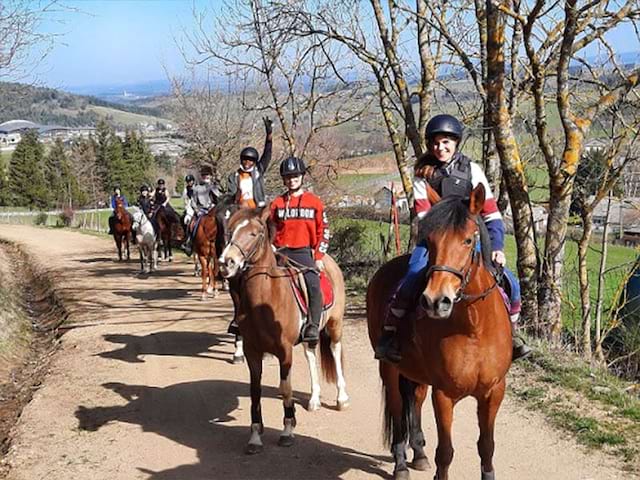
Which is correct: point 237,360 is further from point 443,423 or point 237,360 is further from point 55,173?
point 55,173

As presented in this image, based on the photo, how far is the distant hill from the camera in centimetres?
1255

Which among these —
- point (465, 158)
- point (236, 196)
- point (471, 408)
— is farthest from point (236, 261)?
point (471, 408)

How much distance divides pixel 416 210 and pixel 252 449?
2.80m

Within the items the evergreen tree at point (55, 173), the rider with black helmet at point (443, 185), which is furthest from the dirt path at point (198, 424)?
the evergreen tree at point (55, 173)

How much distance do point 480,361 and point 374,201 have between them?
15.5m

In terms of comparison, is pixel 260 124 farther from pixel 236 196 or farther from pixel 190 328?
pixel 236 196

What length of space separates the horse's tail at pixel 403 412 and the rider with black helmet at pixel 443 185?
949 millimetres

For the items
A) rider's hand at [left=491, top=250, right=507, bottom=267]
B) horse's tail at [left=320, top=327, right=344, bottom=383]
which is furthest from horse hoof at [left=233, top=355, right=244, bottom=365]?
rider's hand at [left=491, top=250, right=507, bottom=267]

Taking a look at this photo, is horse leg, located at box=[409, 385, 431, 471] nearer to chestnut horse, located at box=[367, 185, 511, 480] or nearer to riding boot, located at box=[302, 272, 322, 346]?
chestnut horse, located at box=[367, 185, 511, 480]

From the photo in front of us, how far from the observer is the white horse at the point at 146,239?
1856cm

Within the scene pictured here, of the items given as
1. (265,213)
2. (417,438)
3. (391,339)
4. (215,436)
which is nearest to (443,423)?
(391,339)

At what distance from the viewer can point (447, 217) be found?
4.05m

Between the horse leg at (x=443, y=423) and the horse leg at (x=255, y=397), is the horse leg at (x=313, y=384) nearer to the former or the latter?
the horse leg at (x=255, y=397)

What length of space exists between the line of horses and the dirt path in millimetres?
356
